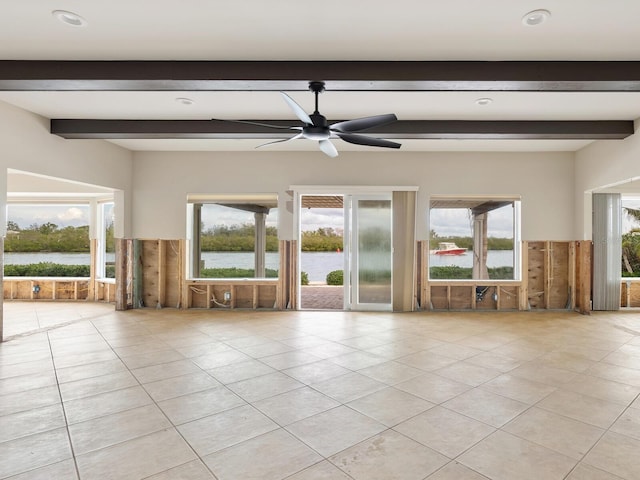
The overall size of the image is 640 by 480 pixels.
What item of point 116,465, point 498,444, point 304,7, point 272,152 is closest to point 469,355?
point 498,444

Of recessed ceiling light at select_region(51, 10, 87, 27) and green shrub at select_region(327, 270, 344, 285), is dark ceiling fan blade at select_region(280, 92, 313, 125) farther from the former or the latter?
green shrub at select_region(327, 270, 344, 285)

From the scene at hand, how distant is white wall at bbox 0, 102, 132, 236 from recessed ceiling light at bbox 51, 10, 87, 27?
259 cm

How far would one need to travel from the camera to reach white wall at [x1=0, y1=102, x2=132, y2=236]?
4512 mm

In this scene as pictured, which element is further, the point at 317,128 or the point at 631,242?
the point at 631,242

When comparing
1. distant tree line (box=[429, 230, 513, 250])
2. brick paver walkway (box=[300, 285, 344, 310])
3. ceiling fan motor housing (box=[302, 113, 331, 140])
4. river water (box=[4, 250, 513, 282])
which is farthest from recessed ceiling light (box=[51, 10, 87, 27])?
distant tree line (box=[429, 230, 513, 250])

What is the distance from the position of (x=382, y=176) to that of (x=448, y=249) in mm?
2092

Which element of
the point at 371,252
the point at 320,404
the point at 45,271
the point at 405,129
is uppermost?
the point at 405,129

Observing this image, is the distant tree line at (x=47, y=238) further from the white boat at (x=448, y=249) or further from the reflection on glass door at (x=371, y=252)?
the white boat at (x=448, y=249)

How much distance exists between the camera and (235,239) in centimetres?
731

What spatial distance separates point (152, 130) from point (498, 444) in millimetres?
5548

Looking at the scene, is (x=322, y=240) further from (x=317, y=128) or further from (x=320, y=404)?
(x=320, y=404)

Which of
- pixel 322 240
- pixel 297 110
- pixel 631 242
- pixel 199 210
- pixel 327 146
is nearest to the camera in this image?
pixel 297 110

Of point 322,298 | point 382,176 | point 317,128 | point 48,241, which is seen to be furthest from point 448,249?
point 48,241

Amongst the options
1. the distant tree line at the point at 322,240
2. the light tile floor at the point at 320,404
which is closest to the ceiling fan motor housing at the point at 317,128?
the light tile floor at the point at 320,404
